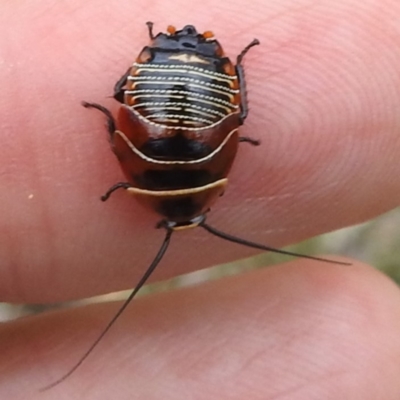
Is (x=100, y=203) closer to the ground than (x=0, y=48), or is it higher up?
closer to the ground

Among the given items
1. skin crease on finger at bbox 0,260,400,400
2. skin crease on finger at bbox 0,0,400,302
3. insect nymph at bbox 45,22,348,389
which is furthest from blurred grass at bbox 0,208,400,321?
insect nymph at bbox 45,22,348,389

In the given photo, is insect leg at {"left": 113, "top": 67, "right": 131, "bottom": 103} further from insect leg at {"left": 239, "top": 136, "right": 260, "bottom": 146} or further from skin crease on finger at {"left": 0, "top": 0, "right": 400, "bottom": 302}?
insect leg at {"left": 239, "top": 136, "right": 260, "bottom": 146}

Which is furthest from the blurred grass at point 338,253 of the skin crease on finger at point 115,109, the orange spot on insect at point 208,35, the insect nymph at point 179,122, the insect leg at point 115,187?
the orange spot on insect at point 208,35

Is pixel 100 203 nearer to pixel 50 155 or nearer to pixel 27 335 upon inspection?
pixel 50 155

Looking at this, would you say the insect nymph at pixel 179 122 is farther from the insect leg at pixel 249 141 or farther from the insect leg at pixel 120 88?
the insect leg at pixel 249 141

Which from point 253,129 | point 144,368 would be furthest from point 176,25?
point 144,368
